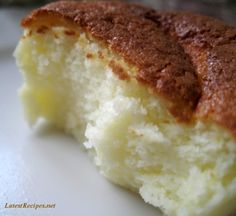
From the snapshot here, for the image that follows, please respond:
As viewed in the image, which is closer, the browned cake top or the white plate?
the browned cake top

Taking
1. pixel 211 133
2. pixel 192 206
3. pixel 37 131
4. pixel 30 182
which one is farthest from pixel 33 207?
pixel 211 133

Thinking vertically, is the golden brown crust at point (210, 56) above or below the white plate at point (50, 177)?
above

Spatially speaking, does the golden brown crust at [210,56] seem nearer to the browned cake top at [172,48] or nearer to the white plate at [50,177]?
the browned cake top at [172,48]

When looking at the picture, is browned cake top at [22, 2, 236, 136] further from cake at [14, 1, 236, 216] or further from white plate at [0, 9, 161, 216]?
white plate at [0, 9, 161, 216]

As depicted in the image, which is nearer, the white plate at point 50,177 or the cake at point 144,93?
the cake at point 144,93

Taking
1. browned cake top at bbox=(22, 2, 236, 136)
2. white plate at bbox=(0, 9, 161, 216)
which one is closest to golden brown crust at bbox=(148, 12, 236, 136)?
browned cake top at bbox=(22, 2, 236, 136)

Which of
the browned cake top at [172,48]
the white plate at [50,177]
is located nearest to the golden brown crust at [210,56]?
the browned cake top at [172,48]

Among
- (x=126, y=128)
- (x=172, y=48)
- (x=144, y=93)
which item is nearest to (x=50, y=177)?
(x=126, y=128)
